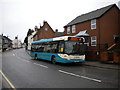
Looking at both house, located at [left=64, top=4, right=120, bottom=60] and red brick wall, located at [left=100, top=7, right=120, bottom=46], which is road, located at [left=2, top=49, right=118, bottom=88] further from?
red brick wall, located at [left=100, top=7, right=120, bottom=46]

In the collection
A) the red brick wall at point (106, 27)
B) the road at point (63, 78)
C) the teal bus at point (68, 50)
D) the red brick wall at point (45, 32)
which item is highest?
the red brick wall at point (45, 32)

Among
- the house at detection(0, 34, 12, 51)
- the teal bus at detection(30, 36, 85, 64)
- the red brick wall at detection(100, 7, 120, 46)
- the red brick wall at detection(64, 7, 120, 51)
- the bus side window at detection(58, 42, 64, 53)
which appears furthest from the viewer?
the house at detection(0, 34, 12, 51)

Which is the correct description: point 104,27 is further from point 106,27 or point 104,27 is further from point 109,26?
point 109,26

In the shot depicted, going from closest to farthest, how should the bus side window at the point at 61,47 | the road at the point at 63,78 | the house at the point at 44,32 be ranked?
1. the road at the point at 63,78
2. the bus side window at the point at 61,47
3. the house at the point at 44,32

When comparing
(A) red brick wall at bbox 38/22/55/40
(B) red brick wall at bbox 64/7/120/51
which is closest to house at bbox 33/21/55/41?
(A) red brick wall at bbox 38/22/55/40

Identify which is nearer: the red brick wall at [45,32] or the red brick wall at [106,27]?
the red brick wall at [106,27]

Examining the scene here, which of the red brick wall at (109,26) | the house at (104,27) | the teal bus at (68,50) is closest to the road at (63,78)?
the teal bus at (68,50)

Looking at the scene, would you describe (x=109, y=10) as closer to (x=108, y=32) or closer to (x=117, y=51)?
(x=108, y=32)

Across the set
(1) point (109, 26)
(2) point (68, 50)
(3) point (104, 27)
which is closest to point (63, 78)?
(2) point (68, 50)

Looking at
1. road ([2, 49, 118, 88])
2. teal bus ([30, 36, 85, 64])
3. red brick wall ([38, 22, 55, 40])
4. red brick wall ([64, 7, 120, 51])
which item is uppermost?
red brick wall ([38, 22, 55, 40])

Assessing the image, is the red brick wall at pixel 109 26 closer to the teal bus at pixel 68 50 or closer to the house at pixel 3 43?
the teal bus at pixel 68 50

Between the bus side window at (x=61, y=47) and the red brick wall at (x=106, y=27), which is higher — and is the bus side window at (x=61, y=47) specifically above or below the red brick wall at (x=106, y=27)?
below

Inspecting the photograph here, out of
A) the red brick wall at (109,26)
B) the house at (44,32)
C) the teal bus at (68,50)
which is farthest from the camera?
the house at (44,32)

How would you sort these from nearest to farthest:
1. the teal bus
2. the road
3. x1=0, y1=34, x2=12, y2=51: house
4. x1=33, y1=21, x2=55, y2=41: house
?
the road, the teal bus, x1=33, y1=21, x2=55, y2=41: house, x1=0, y1=34, x2=12, y2=51: house
